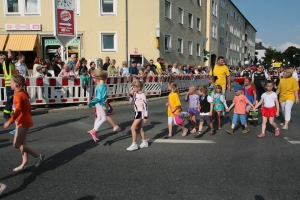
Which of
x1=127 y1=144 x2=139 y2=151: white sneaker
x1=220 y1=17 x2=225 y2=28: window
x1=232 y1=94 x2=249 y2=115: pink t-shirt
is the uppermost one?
x1=220 y1=17 x2=225 y2=28: window

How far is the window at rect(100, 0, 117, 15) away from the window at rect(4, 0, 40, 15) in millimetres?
5016

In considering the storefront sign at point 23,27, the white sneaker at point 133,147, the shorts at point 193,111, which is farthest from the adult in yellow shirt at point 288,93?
the storefront sign at point 23,27

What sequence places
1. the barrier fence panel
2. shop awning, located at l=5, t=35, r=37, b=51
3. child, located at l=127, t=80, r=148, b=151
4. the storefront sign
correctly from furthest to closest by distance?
the storefront sign → shop awning, located at l=5, t=35, r=37, b=51 → the barrier fence panel → child, located at l=127, t=80, r=148, b=151

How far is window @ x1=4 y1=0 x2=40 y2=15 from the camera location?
22172 mm

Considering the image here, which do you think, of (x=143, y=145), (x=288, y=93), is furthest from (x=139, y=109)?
(x=288, y=93)

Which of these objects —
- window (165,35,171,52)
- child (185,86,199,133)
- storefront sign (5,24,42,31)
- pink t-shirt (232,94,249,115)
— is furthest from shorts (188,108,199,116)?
storefront sign (5,24,42,31)

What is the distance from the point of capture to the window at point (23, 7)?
72.7 feet

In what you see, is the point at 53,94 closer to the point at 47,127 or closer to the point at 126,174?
the point at 47,127

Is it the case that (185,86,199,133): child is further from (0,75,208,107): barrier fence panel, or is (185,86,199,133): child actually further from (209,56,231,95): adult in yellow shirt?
(0,75,208,107): barrier fence panel

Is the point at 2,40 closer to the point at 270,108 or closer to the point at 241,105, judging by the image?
the point at 241,105

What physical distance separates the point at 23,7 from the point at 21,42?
278cm

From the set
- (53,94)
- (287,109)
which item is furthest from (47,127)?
(287,109)

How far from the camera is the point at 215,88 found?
7.64m

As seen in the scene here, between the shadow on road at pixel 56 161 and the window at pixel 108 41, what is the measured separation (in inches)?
685
